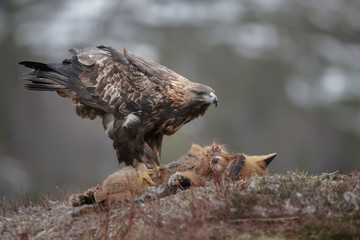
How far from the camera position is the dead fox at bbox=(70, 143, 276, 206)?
235 inches

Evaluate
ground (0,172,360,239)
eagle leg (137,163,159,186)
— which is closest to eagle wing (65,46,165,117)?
eagle leg (137,163,159,186)

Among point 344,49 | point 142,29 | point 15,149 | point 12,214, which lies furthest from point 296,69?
point 12,214

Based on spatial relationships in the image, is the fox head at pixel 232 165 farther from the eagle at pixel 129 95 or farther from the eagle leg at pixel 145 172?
the eagle at pixel 129 95

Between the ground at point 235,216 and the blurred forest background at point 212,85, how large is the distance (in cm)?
1585

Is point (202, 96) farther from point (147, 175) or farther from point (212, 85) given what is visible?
point (212, 85)

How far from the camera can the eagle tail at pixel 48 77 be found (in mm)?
8583

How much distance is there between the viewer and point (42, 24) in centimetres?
4484

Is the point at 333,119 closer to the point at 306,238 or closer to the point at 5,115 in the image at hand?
the point at 5,115

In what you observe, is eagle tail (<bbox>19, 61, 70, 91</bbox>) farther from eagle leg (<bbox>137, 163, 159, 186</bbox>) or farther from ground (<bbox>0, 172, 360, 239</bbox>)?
ground (<bbox>0, 172, 360, 239</bbox>)

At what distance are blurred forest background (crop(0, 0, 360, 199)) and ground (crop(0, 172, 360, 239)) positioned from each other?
52.0ft

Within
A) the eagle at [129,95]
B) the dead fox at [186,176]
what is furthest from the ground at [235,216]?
the eagle at [129,95]

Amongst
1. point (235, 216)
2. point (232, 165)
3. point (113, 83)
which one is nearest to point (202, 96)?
point (113, 83)

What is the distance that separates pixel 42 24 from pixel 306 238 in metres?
43.6

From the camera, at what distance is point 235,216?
185 inches
